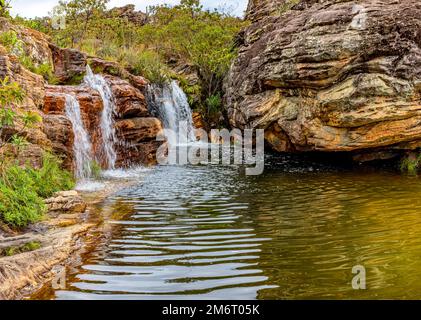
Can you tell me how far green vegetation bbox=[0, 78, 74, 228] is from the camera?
21.8 ft

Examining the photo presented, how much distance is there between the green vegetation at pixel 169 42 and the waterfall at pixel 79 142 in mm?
5940

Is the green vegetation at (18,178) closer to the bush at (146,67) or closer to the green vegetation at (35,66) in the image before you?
the green vegetation at (35,66)

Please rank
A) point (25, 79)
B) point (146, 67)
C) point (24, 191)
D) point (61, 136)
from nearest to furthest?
point (24, 191)
point (25, 79)
point (61, 136)
point (146, 67)

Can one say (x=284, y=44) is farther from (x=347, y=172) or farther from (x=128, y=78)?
(x=128, y=78)

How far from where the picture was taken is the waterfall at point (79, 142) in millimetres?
12539

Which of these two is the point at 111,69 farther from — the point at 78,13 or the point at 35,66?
the point at 78,13

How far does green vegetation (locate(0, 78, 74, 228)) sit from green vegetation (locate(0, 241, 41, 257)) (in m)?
0.98

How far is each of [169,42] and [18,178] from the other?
20.2m

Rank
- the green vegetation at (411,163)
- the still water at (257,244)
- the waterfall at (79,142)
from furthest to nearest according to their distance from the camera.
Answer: the green vegetation at (411,163)
the waterfall at (79,142)
the still water at (257,244)

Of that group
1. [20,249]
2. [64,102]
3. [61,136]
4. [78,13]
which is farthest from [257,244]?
[78,13]

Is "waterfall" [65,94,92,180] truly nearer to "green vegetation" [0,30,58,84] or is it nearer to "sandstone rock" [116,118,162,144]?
"green vegetation" [0,30,58,84]

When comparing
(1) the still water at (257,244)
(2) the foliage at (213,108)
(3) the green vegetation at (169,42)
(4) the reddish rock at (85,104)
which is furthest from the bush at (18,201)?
(2) the foliage at (213,108)

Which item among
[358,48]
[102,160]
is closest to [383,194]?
[358,48]

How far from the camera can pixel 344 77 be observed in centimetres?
1228
